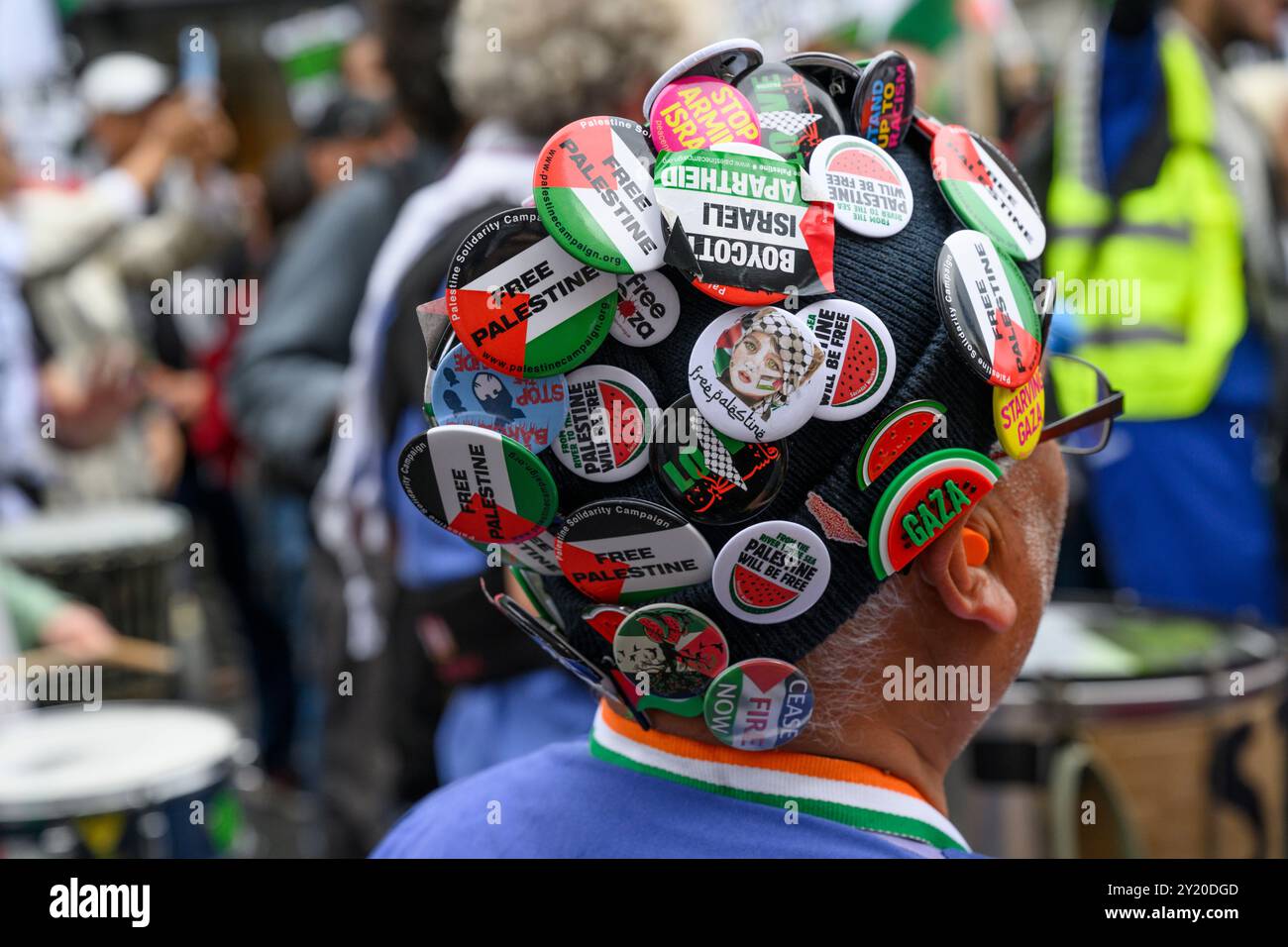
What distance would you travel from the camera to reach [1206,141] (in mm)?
3613

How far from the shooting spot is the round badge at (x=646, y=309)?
1103 millimetres

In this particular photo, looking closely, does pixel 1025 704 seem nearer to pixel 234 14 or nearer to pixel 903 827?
pixel 903 827

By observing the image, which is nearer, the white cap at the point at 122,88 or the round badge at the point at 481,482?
the round badge at the point at 481,482

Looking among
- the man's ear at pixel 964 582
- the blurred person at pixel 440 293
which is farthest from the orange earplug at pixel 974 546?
the blurred person at pixel 440 293

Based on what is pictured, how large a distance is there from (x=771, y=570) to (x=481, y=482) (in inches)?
10.0

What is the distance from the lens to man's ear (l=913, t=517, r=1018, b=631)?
1.18 metres

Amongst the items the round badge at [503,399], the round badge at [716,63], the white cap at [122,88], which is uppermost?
the white cap at [122,88]

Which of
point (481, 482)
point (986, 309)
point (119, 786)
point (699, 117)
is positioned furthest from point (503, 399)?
point (119, 786)

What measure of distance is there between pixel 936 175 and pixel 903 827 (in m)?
0.57

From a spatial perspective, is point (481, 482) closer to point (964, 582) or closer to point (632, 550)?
point (632, 550)

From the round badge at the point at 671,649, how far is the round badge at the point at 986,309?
32 centimetres

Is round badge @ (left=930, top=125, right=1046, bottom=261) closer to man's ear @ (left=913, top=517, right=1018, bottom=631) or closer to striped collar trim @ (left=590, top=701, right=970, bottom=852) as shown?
man's ear @ (left=913, top=517, right=1018, bottom=631)

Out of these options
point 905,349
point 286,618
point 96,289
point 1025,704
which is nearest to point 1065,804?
point 1025,704

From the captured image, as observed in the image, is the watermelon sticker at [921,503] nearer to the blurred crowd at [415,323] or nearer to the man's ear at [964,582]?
the man's ear at [964,582]
